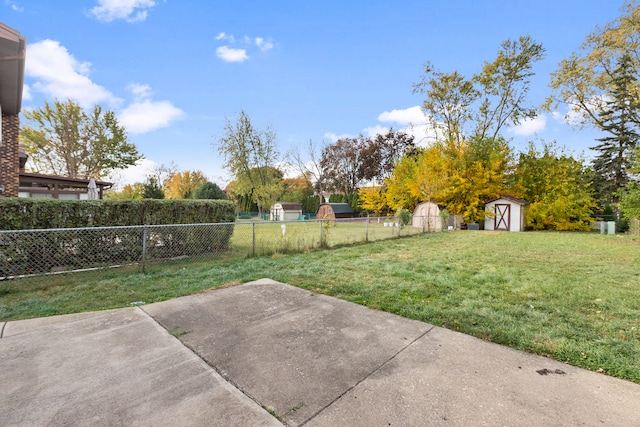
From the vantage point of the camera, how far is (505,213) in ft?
62.4

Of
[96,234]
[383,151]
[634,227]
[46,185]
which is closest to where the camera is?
[96,234]

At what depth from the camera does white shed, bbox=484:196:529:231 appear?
61.1ft

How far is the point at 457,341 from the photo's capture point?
2703 mm

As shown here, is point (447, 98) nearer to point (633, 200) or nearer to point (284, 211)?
point (633, 200)

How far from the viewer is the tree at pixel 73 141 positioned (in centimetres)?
2527

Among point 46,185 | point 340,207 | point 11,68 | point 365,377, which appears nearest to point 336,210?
point 340,207

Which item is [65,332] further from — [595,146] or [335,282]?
[595,146]

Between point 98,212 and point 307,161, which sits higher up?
point 307,161

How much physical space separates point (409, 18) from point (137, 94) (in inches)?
646

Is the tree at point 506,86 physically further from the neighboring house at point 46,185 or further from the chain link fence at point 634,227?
the neighboring house at point 46,185

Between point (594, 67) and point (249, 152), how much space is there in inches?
1202

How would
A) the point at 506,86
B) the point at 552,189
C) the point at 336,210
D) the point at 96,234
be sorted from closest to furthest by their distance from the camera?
the point at 96,234 < the point at 552,189 < the point at 506,86 < the point at 336,210

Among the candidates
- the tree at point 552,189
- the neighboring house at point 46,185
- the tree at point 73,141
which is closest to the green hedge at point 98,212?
the neighboring house at point 46,185

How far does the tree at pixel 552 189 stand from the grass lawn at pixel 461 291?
40.9 feet
